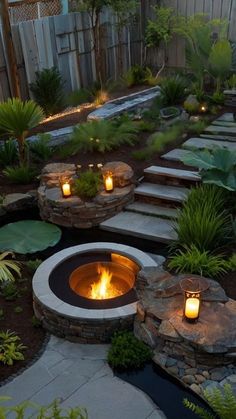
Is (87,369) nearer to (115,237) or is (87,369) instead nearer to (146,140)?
(115,237)

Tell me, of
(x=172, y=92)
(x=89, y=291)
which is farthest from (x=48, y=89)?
(x=89, y=291)

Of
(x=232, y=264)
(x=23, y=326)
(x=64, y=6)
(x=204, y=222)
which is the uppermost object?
(x=64, y=6)

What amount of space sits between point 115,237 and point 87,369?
2.29m

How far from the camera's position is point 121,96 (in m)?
9.77

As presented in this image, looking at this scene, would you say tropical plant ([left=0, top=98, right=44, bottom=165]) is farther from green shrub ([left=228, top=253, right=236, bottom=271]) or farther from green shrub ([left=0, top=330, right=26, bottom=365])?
green shrub ([left=228, top=253, right=236, bottom=271])

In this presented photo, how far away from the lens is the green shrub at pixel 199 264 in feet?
14.6

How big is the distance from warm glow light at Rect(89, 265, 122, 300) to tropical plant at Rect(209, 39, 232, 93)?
19.0ft

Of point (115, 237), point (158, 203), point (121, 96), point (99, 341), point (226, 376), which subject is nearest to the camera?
Answer: point (226, 376)

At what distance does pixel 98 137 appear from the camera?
23.5 feet

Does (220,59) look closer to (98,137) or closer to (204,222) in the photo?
(98,137)

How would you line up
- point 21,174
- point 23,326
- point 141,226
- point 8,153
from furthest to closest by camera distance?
point 8,153, point 21,174, point 141,226, point 23,326

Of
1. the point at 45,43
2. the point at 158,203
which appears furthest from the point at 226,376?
the point at 45,43

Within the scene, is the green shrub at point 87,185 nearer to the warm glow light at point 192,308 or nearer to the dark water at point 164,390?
the warm glow light at point 192,308

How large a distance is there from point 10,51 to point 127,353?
6278 millimetres
